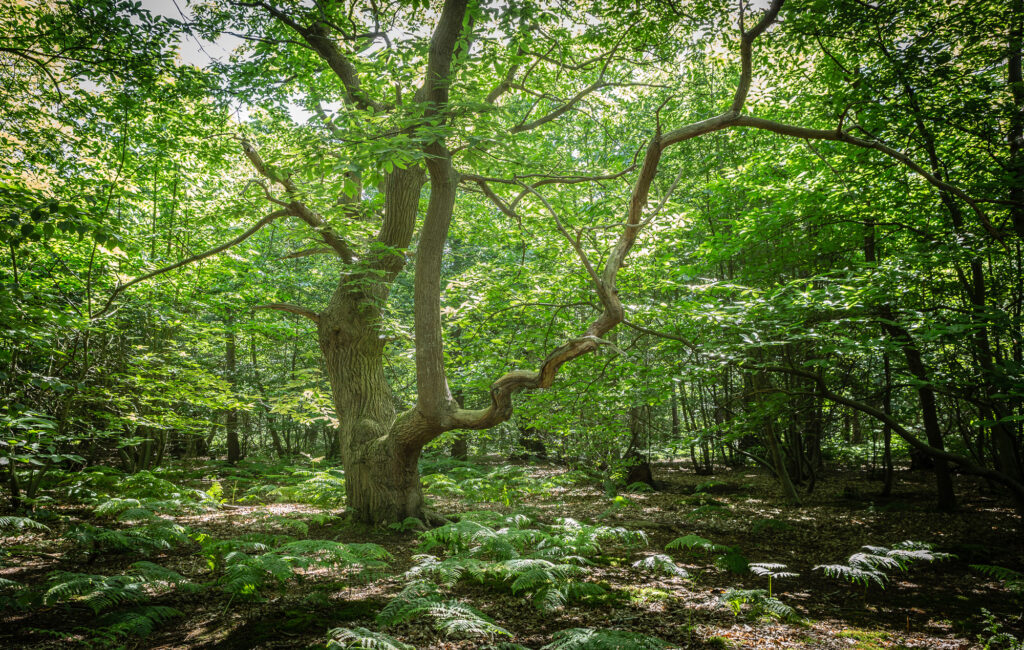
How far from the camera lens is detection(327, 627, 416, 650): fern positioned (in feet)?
8.64

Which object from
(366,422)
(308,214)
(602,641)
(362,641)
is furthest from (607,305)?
(308,214)

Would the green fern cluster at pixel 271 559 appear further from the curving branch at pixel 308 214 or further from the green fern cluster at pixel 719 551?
the curving branch at pixel 308 214

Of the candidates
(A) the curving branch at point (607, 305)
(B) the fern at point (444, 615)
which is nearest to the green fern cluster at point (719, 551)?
(A) the curving branch at point (607, 305)

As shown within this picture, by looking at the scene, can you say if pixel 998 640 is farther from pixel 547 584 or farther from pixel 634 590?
pixel 547 584

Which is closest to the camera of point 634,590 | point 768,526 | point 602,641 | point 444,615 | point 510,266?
point 602,641

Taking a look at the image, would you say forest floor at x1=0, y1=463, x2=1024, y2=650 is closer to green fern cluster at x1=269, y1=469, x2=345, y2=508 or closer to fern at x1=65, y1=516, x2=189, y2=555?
fern at x1=65, y1=516, x2=189, y2=555

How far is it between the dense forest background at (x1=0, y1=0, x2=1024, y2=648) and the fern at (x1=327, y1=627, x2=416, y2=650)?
0.04 meters

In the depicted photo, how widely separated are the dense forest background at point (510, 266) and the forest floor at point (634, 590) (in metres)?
0.09

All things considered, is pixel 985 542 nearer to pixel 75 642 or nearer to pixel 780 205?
pixel 780 205

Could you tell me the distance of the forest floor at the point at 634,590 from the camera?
10.9ft

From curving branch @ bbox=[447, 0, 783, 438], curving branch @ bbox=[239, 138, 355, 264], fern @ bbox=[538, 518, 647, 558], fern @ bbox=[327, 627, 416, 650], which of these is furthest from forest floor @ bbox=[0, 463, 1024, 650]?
curving branch @ bbox=[239, 138, 355, 264]

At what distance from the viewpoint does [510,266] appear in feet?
24.8

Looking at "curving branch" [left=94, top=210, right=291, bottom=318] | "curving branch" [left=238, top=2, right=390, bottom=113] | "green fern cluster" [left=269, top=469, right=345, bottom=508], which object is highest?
"curving branch" [left=238, top=2, right=390, bottom=113]

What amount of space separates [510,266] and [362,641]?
18.6 ft
